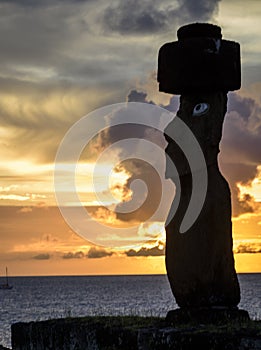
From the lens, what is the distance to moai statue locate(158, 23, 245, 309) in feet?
53.3

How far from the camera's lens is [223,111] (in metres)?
16.7

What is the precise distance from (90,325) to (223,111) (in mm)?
4874

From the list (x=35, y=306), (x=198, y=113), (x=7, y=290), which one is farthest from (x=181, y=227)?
(x=7, y=290)

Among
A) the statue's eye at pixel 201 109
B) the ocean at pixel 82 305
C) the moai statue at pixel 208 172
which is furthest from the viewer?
the ocean at pixel 82 305

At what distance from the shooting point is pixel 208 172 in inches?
648

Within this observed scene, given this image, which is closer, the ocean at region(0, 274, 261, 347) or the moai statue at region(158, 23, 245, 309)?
the moai statue at region(158, 23, 245, 309)

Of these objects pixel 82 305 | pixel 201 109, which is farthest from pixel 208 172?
pixel 82 305

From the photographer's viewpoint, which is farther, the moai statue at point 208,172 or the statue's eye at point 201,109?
the statue's eye at point 201,109

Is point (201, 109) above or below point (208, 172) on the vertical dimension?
above

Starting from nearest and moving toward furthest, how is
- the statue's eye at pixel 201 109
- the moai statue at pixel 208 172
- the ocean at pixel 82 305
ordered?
the moai statue at pixel 208 172
the statue's eye at pixel 201 109
the ocean at pixel 82 305

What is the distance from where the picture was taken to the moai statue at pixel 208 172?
16.2 metres

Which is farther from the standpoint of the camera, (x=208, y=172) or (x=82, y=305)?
(x=82, y=305)

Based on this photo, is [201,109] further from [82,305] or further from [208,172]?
[82,305]

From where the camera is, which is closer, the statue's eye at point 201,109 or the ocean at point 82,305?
the statue's eye at point 201,109
